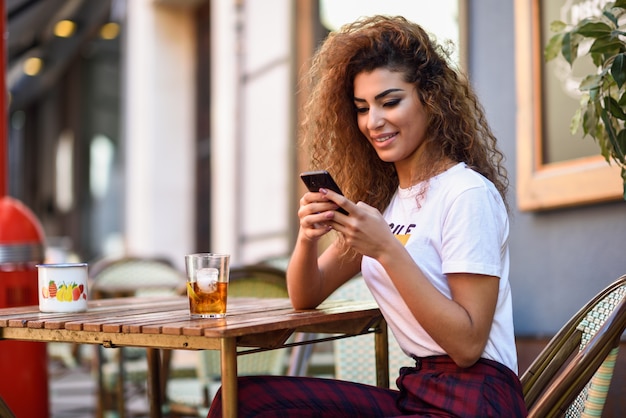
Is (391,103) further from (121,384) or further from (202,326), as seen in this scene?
(121,384)

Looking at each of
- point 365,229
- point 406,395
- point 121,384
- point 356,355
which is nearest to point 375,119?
point 365,229

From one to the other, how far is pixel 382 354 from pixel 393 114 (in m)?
0.68

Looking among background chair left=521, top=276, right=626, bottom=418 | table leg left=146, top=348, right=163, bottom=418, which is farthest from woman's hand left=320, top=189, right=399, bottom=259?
table leg left=146, top=348, right=163, bottom=418

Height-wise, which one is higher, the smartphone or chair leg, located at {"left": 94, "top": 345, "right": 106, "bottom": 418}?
the smartphone

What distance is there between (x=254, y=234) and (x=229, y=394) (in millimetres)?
4326

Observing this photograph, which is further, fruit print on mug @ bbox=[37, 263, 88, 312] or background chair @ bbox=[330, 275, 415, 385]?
background chair @ bbox=[330, 275, 415, 385]

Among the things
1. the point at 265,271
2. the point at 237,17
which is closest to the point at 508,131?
the point at 265,271

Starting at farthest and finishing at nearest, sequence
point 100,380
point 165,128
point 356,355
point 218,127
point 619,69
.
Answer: point 165,128 < point 218,127 < point 100,380 < point 356,355 < point 619,69

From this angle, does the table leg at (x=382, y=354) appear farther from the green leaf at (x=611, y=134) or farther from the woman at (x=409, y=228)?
the green leaf at (x=611, y=134)

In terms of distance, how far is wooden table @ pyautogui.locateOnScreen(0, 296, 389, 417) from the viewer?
1511 millimetres

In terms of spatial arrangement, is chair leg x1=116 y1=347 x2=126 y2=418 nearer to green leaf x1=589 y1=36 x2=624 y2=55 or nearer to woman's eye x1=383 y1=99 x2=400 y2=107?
woman's eye x1=383 y1=99 x2=400 y2=107

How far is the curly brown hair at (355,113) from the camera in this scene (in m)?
1.80

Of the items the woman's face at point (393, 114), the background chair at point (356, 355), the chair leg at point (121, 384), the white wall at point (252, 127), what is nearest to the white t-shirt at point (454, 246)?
the woman's face at point (393, 114)

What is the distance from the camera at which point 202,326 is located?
152 centimetres
